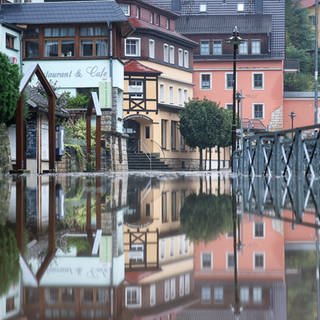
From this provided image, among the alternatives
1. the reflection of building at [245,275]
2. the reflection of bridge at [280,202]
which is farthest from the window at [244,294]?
the reflection of bridge at [280,202]

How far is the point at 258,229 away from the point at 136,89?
67825 millimetres

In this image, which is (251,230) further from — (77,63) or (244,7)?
(244,7)

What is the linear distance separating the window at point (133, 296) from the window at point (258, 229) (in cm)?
278

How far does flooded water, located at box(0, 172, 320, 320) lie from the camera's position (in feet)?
14.4

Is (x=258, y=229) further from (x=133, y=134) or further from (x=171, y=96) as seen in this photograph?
(x=171, y=96)

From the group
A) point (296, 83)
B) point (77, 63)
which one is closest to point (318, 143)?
point (77, 63)

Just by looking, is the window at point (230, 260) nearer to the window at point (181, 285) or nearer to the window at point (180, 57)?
the window at point (181, 285)

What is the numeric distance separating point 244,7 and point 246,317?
9666 cm

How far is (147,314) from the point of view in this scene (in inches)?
168

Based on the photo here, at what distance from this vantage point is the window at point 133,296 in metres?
4.52

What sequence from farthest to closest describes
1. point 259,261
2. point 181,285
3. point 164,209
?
point 164,209, point 259,261, point 181,285

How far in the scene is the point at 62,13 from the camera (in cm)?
5441

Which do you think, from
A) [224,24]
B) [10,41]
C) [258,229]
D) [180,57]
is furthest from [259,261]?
[224,24]

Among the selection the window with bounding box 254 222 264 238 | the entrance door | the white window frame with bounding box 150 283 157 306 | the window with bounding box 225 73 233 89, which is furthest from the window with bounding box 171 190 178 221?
the window with bounding box 225 73 233 89
